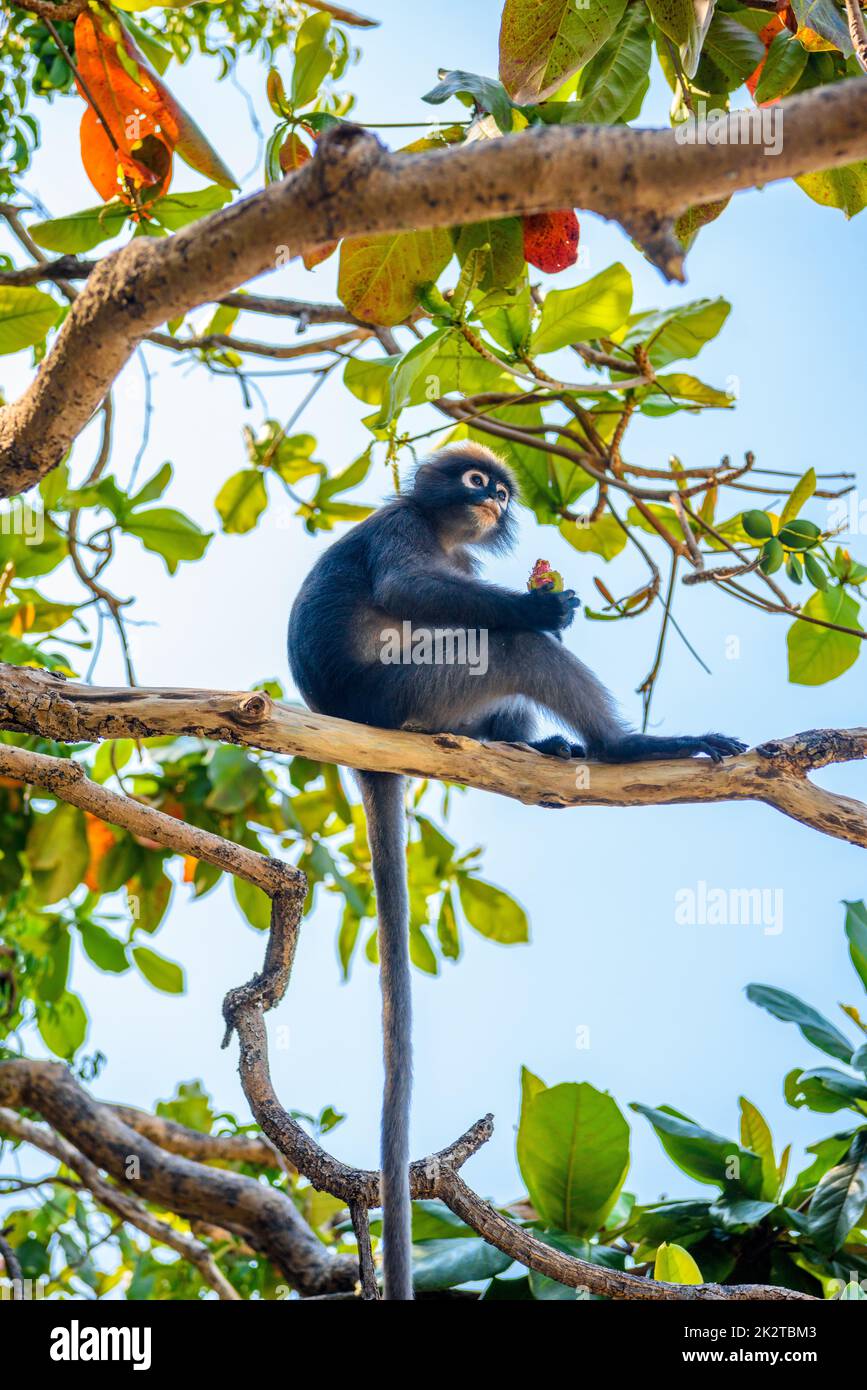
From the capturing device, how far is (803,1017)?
295cm

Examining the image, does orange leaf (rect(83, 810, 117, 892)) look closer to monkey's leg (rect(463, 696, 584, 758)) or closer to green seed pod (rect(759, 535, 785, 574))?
monkey's leg (rect(463, 696, 584, 758))

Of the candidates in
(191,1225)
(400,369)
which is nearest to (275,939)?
(400,369)

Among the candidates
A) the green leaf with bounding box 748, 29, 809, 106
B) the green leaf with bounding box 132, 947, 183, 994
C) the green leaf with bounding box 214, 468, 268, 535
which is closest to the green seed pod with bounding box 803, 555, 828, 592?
the green leaf with bounding box 748, 29, 809, 106

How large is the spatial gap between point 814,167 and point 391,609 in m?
2.18

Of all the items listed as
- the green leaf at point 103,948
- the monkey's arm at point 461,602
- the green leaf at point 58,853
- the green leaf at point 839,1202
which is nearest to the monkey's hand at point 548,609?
the monkey's arm at point 461,602

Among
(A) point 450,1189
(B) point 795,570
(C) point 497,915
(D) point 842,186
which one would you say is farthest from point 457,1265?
(D) point 842,186

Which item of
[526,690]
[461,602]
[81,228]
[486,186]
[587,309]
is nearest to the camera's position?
[486,186]

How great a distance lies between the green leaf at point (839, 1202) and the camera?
8.61ft

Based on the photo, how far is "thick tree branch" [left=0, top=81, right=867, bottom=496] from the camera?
121cm

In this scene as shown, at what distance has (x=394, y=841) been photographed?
304cm

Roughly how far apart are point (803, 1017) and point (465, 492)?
6.38 feet

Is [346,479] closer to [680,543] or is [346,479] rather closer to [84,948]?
[680,543]

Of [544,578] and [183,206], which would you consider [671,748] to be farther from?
[183,206]
